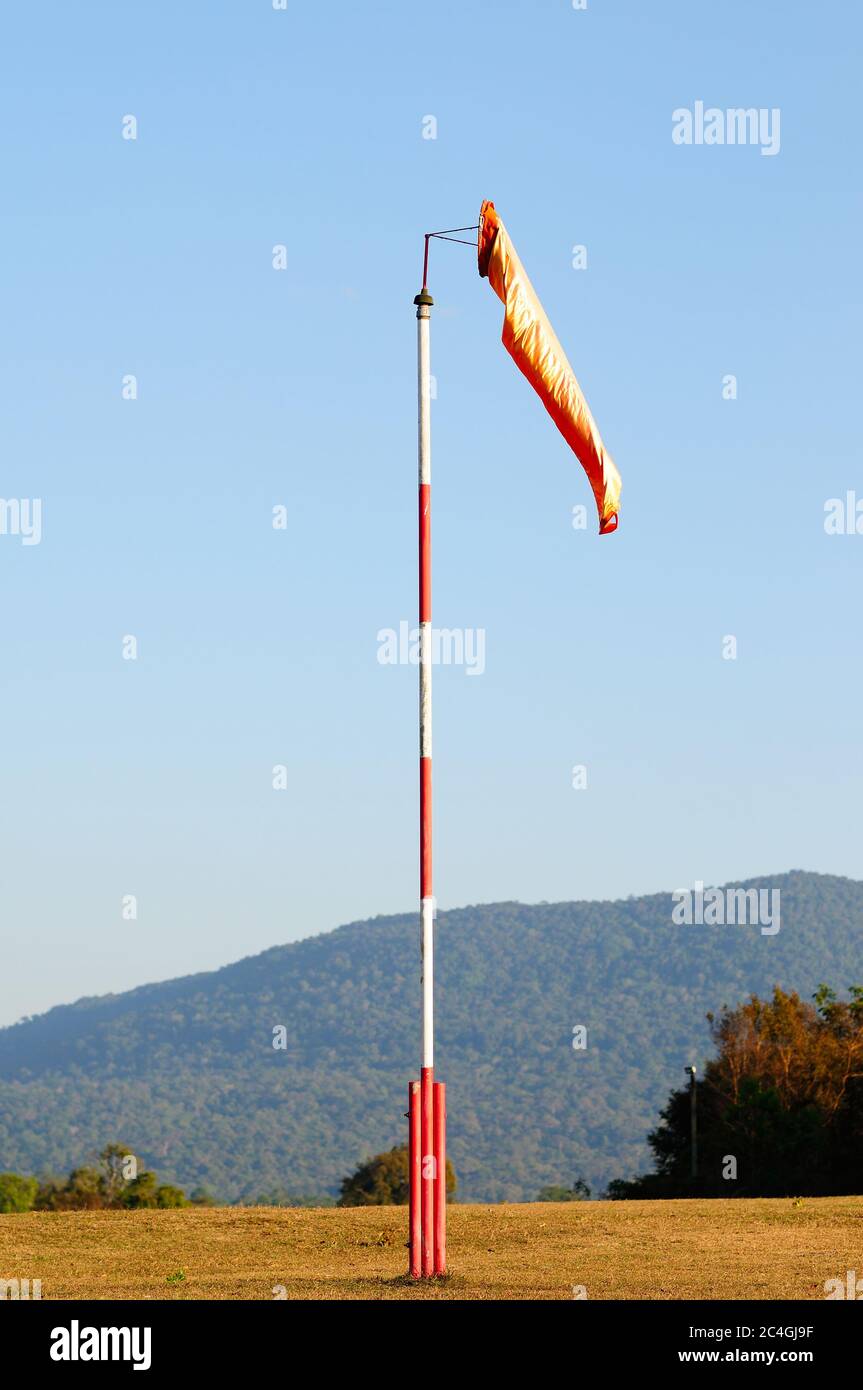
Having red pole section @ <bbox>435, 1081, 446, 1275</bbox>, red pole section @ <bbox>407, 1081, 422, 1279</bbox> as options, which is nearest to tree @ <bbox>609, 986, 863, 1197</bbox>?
red pole section @ <bbox>435, 1081, 446, 1275</bbox>

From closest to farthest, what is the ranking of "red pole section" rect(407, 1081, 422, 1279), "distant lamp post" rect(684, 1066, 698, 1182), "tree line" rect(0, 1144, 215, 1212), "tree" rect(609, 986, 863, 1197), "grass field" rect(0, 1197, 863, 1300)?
"red pole section" rect(407, 1081, 422, 1279) → "grass field" rect(0, 1197, 863, 1300) → "tree" rect(609, 986, 863, 1197) → "distant lamp post" rect(684, 1066, 698, 1182) → "tree line" rect(0, 1144, 215, 1212)

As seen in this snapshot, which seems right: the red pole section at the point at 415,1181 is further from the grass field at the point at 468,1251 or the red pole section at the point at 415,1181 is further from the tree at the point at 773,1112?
the tree at the point at 773,1112

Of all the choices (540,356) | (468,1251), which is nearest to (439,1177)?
(468,1251)

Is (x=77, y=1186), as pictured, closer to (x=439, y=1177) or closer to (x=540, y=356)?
(x=439, y=1177)

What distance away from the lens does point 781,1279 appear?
2052cm

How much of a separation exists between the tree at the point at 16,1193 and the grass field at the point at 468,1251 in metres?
80.0

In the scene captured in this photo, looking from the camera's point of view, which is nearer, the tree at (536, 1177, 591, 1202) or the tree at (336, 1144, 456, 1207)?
the tree at (536, 1177, 591, 1202)

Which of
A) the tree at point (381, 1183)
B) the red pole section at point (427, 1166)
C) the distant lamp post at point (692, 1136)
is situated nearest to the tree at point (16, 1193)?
the tree at point (381, 1183)

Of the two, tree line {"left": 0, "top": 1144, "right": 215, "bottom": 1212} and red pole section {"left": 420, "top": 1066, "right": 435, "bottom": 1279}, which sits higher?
red pole section {"left": 420, "top": 1066, "right": 435, "bottom": 1279}

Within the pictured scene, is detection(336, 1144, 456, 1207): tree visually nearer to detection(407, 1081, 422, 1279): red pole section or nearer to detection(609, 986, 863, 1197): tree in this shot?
detection(609, 986, 863, 1197): tree

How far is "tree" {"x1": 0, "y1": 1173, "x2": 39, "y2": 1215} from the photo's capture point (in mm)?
107875

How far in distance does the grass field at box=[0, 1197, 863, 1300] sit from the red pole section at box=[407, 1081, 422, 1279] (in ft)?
0.91

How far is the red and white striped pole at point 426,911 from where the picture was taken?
19594mm

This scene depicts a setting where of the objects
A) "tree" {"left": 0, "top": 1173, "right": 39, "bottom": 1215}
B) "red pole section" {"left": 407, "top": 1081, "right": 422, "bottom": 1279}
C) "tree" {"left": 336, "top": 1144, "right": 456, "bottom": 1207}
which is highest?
"red pole section" {"left": 407, "top": 1081, "right": 422, "bottom": 1279}
